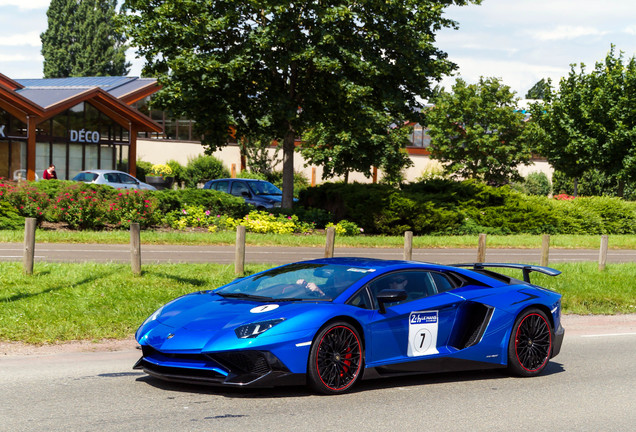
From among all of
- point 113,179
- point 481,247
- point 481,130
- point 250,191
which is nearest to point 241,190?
point 250,191

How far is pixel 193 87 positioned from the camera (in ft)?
90.0

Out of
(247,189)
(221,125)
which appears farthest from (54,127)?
(221,125)

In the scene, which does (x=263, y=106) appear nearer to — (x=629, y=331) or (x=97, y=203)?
(x=97, y=203)

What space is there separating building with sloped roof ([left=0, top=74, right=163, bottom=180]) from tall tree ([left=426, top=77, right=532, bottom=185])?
19309mm

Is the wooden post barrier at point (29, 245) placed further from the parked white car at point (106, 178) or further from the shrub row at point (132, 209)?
the parked white car at point (106, 178)

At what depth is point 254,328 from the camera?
6.65m

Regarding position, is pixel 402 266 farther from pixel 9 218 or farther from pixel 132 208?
pixel 132 208

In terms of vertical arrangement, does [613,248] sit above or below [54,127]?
below

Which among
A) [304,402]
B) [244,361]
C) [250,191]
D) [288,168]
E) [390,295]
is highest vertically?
[288,168]

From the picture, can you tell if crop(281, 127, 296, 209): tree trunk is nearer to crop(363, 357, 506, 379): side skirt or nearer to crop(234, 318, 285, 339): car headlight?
crop(363, 357, 506, 379): side skirt

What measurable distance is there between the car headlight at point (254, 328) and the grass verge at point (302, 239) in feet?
50.0

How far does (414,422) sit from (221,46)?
2364 cm

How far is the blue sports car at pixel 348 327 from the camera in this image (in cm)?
658

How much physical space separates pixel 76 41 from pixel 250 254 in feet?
248
